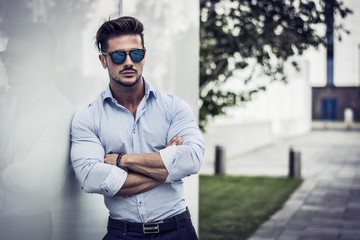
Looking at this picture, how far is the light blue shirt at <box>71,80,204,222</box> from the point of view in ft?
8.85

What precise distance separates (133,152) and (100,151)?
0.18 metres

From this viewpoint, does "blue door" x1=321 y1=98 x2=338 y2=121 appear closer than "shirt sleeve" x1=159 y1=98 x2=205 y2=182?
No

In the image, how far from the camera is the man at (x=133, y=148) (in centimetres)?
270

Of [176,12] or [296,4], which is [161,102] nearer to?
[176,12]

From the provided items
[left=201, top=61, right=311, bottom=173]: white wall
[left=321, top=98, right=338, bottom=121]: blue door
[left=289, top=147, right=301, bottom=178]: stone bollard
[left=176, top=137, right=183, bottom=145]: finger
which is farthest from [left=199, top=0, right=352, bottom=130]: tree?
[left=321, top=98, right=338, bottom=121]: blue door

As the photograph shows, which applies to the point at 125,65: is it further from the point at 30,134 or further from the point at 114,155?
the point at 30,134

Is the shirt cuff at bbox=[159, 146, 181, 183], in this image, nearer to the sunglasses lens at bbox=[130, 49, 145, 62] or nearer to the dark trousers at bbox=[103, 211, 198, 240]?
the dark trousers at bbox=[103, 211, 198, 240]

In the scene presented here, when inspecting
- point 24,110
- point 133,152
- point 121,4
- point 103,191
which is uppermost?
point 121,4

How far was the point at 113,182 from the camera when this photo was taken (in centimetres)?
262

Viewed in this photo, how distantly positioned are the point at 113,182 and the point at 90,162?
17 centimetres

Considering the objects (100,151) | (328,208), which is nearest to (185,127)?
(100,151)

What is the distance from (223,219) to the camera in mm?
8047

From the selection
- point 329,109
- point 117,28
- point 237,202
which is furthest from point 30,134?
point 329,109

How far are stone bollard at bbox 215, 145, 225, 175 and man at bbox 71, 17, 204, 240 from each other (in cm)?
1047
